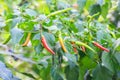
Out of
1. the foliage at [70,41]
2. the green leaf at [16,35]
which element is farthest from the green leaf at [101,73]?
the green leaf at [16,35]

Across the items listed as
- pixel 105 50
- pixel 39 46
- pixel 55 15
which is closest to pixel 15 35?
pixel 39 46

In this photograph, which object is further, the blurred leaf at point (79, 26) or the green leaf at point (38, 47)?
the blurred leaf at point (79, 26)

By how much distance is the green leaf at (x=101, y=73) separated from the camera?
1.24 meters

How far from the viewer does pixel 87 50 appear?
121 cm

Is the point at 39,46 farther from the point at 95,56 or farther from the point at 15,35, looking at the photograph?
the point at 95,56

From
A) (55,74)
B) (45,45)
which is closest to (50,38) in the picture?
(45,45)

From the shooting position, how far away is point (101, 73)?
1.25m

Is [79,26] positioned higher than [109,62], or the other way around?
[79,26]

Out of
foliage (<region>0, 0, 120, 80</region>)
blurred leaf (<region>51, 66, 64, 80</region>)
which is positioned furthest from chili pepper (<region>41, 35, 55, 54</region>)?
blurred leaf (<region>51, 66, 64, 80</region>)

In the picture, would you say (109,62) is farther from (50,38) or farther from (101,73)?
(50,38)

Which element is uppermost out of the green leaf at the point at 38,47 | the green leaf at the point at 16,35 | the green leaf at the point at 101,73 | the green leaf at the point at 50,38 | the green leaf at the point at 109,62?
the green leaf at the point at 16,35

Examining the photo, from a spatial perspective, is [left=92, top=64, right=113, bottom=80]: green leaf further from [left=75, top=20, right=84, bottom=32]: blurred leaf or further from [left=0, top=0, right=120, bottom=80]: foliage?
[left=75, top=20, right=84, bottom=32]: blurred leaf

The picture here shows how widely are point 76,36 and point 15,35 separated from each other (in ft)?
0.71

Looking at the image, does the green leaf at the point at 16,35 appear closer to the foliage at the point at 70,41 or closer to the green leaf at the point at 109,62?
the foliage at the point at 70,41
